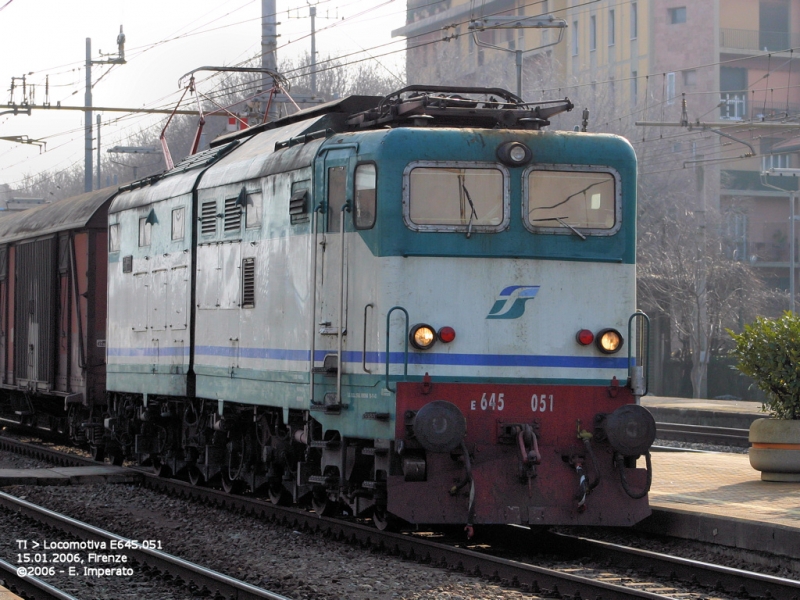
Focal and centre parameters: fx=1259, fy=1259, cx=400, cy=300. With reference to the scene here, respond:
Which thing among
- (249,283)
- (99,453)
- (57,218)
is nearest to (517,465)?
(249,283)

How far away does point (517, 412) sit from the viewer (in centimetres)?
1054

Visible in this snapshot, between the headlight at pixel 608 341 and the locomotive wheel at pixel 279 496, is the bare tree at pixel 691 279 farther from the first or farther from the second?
the headlight at pixel 608 341

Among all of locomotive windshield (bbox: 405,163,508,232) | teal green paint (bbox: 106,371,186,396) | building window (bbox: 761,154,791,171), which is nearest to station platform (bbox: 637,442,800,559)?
locomotive windshield (bbox: 405,163,508,232)

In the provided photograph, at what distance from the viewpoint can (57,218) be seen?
21297 millimetres

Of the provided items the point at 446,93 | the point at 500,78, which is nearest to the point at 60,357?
the point at 446,93

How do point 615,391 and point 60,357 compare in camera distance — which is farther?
point 60,357

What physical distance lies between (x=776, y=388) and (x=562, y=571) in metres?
5.96

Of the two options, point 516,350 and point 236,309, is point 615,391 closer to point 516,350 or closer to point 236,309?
point 516,350

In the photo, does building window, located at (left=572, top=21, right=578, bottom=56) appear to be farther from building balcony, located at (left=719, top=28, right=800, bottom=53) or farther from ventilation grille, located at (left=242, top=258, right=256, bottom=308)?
ventilation grille, located at (left=242, top=258, right=256, bottom=308)

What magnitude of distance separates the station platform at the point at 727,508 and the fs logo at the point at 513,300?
2.54 metres

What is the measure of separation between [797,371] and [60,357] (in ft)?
38.0

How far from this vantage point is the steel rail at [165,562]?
9.04 metres

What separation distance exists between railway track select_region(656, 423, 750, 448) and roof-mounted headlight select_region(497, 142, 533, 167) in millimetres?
12736

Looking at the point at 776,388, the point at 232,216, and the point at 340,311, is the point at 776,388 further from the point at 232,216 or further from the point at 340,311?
the point at 232,216
